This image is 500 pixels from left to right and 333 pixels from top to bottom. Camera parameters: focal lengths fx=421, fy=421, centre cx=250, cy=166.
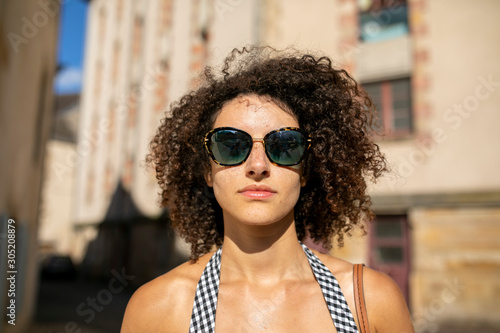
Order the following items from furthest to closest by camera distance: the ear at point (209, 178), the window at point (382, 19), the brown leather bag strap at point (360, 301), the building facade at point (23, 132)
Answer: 1. the window at point (382, 19)
2. the building facade at point (23, 132)
3. the ear at point (209, 178)
4. the brown leather bag strap at point (360, 301)

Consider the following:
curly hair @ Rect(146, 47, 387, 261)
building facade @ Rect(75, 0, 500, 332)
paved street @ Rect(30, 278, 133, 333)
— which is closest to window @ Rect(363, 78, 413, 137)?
building facade @ Rect(75, 0, 500, 332)

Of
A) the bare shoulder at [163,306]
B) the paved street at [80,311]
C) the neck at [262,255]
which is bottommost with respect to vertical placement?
the paved street at [80,311]

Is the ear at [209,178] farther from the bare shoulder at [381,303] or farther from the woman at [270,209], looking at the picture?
the bare shoulder at [381,303]

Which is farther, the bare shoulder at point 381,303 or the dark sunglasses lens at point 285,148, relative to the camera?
the dark sunglasses lens at point 285,148

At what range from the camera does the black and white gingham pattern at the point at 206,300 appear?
1761mm

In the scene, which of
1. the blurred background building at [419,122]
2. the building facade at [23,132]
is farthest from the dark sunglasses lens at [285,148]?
the blurred background building at [419,122]

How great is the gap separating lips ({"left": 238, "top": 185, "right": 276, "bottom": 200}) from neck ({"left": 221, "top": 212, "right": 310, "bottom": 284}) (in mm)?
183

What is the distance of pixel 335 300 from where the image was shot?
1.79m

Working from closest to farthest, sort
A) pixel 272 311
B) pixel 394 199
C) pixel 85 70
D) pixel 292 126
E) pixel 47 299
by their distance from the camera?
pixel 272 311 → pixel 292 126 → pixel 394 199 → pixel 47 299 → pixel 85 70

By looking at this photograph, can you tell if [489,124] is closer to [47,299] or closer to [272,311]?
[272,311]

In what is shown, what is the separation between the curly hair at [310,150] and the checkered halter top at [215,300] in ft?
1.08

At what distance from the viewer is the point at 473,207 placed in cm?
923

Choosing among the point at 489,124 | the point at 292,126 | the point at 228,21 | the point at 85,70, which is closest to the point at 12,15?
the point at 292,126

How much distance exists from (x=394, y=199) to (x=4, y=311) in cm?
827
